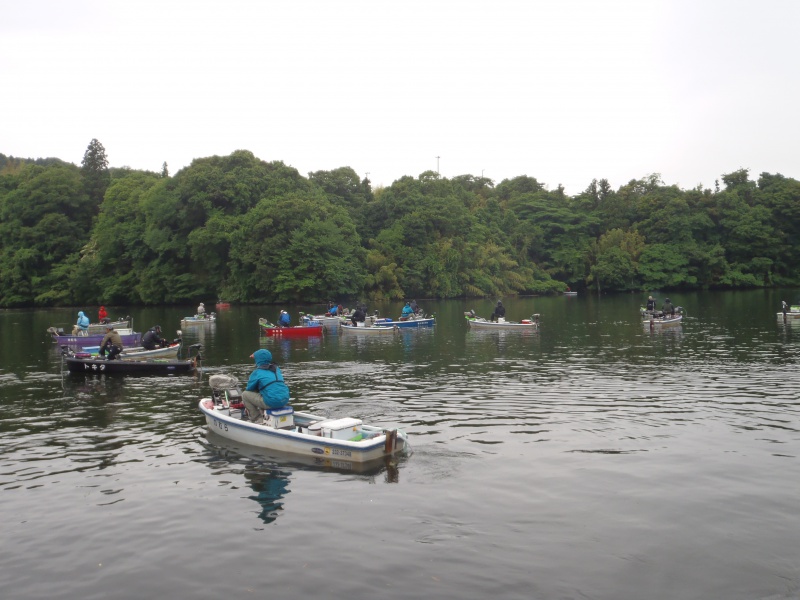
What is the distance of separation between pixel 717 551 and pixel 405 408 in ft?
36.4

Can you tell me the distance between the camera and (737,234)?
10225 centimetres

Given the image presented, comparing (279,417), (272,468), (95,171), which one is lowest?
(272,468)

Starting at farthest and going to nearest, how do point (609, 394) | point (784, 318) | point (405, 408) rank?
point (784, 318) → point (609, 394) → point (405, 408)

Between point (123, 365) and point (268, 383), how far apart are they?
1382cm

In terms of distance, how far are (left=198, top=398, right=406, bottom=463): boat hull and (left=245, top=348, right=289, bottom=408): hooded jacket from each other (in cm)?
64

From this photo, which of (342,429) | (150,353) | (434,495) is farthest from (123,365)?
(434,495)

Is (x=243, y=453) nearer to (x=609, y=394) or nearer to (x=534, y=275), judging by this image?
(x=609, y=394)

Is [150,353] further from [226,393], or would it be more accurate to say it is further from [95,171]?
[95,171]

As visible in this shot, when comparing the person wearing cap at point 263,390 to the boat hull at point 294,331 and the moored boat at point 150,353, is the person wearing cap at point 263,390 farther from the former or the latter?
the boat hull at point 294,331

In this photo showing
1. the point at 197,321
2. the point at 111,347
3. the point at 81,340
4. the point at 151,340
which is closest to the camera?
the point at 111,347

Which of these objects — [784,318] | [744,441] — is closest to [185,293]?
[784,318]

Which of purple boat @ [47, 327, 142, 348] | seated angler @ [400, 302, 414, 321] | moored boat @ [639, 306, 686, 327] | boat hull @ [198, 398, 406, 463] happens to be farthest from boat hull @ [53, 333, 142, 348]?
moored boat @ [639, 306, 686, 327]

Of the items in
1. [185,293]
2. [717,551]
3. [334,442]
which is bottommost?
[717,551]

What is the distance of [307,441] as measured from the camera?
14.6m
